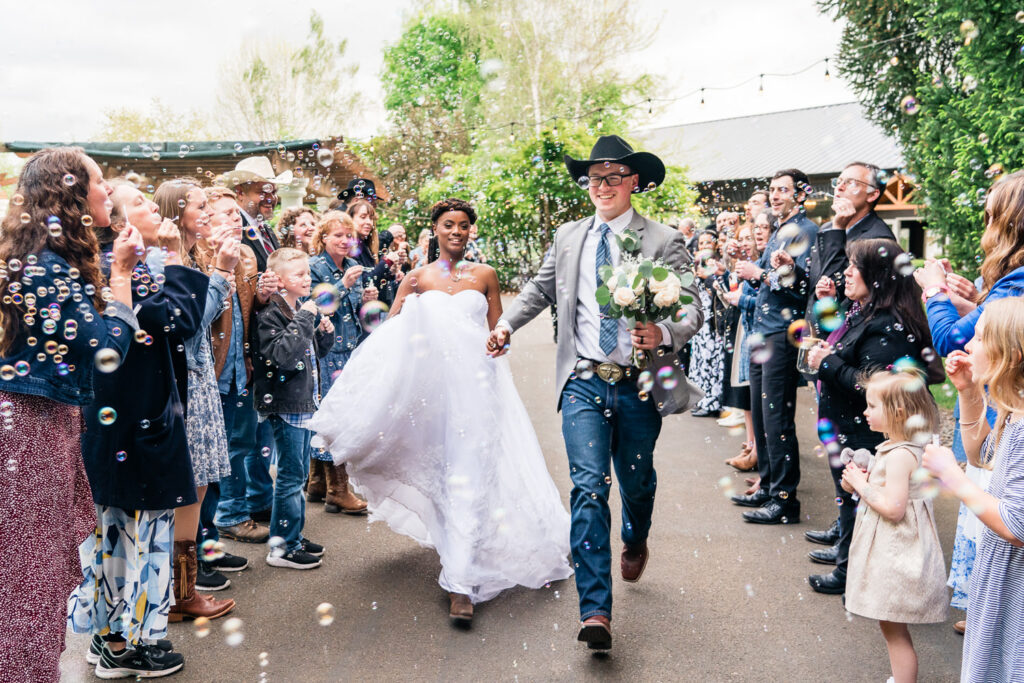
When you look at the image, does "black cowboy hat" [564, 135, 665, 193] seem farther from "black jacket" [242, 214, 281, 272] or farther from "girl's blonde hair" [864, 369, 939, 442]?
"black jacket" [242, 214, 281, 272]

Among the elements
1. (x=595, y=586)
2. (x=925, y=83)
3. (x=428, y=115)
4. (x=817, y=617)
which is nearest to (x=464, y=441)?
(x=595, y=586)

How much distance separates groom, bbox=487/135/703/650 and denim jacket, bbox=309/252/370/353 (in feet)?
8.08

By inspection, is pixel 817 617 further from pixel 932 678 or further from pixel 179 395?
pixel 179 395

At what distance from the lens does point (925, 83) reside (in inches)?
393

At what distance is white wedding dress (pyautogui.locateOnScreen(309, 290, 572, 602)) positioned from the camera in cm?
453

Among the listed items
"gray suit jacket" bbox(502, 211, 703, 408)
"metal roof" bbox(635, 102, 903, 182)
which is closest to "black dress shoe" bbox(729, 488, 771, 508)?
"gray suit jacket" bbox(502, 211, 703, 408)

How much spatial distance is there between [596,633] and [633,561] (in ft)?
3.21

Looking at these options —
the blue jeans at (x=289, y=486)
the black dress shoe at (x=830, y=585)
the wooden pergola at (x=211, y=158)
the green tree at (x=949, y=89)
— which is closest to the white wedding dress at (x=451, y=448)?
the blue jeans at (x=289, y=486)

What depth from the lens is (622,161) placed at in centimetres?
450

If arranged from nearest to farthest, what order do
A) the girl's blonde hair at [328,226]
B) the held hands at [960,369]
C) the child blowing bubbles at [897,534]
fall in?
the held hands at [960,369] → the child blowing bubbles at [897,534] → the girl's blonde hair at [328,226]

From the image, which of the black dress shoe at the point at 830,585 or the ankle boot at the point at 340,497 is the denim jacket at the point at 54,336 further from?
the black dress shoe at the point at 830,585

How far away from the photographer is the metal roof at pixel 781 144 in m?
30.0

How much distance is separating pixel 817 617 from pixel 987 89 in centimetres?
633

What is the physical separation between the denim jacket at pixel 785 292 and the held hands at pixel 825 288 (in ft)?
1.89
